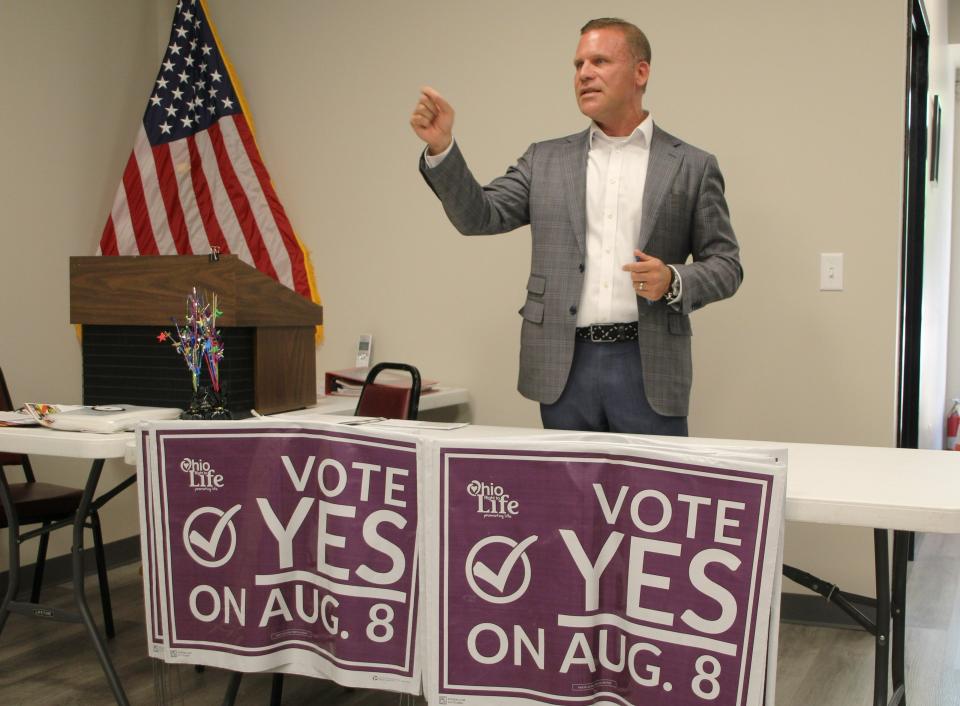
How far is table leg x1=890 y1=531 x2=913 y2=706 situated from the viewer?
1824 millimetres

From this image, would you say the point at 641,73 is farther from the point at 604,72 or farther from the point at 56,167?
the point at 56,167

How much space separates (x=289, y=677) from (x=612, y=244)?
4.97 ft

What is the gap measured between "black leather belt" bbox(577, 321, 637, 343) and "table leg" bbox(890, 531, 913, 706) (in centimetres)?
76

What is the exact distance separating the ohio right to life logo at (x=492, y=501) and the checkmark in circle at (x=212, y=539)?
1.54 ft

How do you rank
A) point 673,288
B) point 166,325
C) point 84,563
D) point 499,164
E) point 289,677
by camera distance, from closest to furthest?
point 673,288 < point 166,325 < point 289,677 < point 499,164 < point 84,563

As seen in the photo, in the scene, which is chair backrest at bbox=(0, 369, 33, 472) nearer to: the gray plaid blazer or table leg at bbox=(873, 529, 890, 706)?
the gray plaid blazer

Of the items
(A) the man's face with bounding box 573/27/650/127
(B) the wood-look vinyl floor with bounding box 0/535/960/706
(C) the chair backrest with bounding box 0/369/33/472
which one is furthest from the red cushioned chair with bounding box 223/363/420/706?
(C) the chair backrest with bounding box 0/369/33/472

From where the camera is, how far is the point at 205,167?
3951mm

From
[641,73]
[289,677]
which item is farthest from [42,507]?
[641,73]

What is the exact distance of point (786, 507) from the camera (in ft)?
4.70

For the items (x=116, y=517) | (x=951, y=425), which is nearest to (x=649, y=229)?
(x=116, y=517)

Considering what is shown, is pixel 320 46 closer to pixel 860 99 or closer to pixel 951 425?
pixel 860 99

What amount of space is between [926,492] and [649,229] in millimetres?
1040

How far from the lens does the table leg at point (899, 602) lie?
5.98ft
